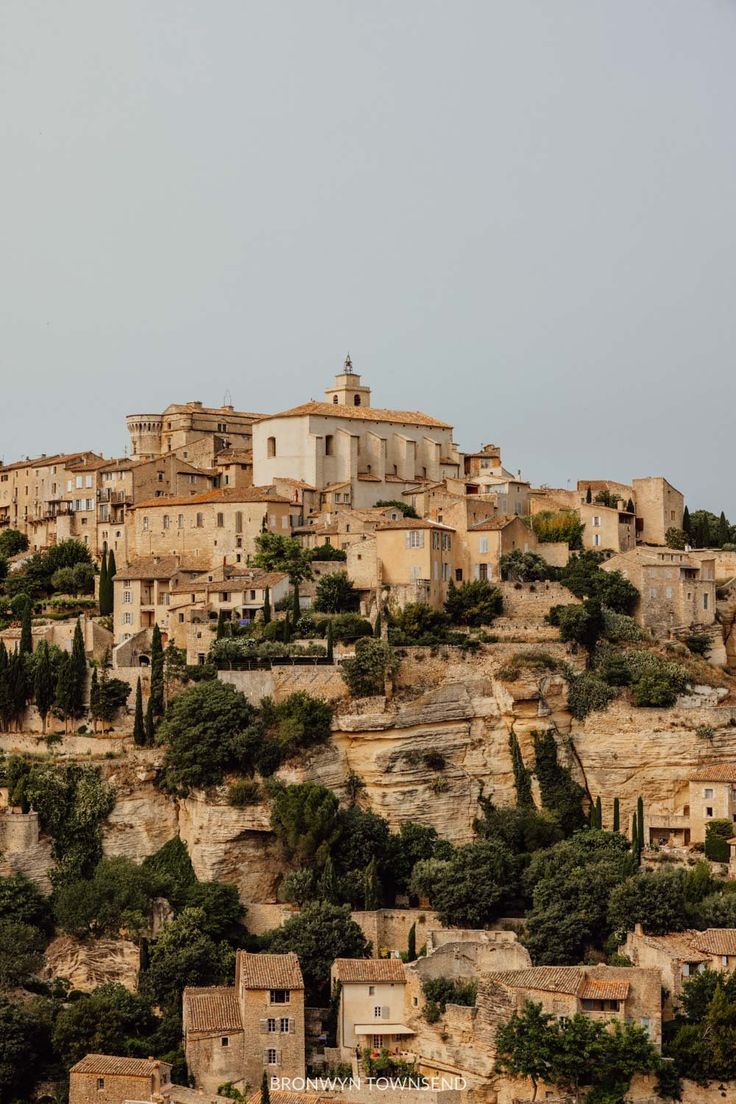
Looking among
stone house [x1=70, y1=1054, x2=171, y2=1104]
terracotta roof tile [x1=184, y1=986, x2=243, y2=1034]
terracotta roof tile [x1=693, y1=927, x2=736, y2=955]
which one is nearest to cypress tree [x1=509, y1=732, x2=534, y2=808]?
terracotta roof tile [x1=693, y1=927, x2=736, y2=955]

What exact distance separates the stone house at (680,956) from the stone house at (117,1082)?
11781mm

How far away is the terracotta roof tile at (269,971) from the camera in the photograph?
49.6 m

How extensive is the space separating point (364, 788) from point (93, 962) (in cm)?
948

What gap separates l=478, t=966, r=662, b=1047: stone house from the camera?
47938 mm

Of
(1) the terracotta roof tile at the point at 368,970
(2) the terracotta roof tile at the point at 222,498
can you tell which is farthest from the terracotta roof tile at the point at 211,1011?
(2) the terracotta roof tile at the point at 222,498

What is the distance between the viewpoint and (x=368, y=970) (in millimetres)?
50812

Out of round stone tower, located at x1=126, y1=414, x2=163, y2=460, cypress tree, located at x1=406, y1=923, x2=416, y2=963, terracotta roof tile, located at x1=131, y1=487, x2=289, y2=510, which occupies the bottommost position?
cypress tree, located at x1=406, y1=923, x2=416, y2=963

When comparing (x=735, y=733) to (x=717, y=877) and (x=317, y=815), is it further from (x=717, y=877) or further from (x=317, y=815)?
(x=317, y=815)

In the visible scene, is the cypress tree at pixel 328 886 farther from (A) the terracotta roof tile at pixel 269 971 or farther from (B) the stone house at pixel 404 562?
(B) the stone house at pixel 404 562

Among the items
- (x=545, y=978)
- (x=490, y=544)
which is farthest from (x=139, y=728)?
(x=545, y=978)

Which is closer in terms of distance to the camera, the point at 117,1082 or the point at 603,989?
the point at 117,1082

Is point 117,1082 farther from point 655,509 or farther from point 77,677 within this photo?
point 655,509

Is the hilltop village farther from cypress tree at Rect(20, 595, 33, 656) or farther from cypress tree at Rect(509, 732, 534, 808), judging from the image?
cypress tree at Rect(20, 595, 33, 656)

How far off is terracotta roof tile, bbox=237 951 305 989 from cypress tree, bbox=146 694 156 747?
9152 millimetres
